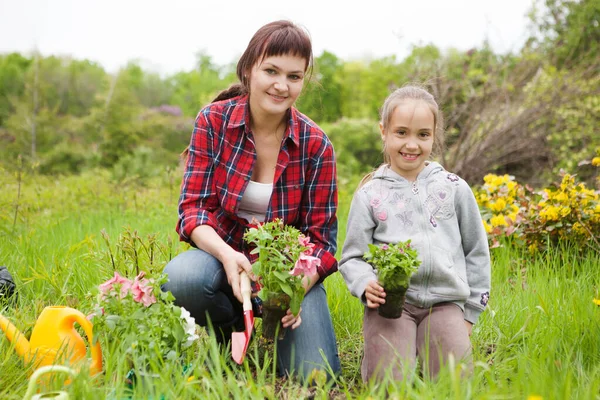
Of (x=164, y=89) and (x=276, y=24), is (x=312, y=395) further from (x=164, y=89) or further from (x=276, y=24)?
(x=164, y=89)

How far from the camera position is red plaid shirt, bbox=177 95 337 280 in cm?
217

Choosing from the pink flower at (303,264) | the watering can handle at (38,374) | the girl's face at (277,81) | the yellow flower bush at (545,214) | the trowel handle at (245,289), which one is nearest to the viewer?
the watering can handle at (38,374)

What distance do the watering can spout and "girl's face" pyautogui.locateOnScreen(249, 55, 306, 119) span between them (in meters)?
1.15

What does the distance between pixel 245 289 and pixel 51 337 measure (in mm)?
646

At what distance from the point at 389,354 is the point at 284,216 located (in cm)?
66

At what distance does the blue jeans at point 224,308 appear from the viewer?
1979mm

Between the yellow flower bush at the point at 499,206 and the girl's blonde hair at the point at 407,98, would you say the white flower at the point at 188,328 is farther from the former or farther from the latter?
the yellow flower bush at the point at 499,206

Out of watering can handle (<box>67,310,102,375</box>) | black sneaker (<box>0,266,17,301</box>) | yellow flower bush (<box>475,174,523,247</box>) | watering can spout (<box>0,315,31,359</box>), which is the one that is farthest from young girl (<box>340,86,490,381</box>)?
black sneaker (<box>0,266,17,301</box>)

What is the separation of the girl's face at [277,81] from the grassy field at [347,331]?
2.76 ft

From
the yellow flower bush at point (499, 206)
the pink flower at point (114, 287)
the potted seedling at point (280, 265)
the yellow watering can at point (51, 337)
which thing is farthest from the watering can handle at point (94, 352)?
the yellow flower bush at point (499, 206)

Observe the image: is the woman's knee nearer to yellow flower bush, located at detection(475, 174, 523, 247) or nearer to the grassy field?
the grassy field

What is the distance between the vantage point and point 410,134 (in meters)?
2.06

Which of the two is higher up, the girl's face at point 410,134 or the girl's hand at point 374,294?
the girl's face at point 410,134

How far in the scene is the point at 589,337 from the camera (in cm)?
204
